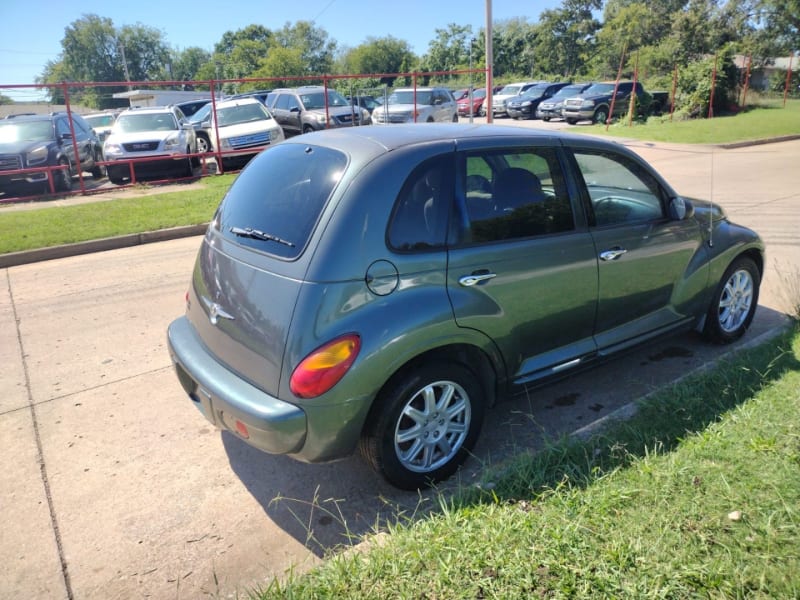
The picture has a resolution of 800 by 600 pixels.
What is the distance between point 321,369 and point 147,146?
13.0 meters

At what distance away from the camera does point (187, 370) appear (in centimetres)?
328

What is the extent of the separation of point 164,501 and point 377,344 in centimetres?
147

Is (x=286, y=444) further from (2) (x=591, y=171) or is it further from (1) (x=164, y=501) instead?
(2) (x=591, y=171)

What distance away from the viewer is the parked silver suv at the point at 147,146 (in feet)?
44.9

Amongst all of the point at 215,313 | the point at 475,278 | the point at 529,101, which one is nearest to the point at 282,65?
the point at 529,101

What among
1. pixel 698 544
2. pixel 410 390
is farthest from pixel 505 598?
pixel 410 390

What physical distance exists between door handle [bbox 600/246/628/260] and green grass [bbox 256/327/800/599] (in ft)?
3.35

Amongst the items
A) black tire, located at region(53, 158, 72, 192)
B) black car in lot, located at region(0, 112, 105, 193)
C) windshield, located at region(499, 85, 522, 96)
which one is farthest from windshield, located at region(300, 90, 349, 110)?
windshield, located at region(499, 85, 522, 96)

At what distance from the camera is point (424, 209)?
10.2 ft

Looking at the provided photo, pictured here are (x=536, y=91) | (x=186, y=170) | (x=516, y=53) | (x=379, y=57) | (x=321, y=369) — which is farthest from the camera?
(x=379, y=57)

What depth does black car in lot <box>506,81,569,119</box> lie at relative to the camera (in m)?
32.5

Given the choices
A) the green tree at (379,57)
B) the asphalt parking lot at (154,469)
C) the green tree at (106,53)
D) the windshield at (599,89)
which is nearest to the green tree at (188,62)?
the green tree at (106,53)

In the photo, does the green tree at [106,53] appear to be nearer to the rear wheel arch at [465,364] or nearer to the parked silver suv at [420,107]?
the parked silver suv at [420,107]

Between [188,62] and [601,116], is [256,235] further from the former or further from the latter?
[188,62]
